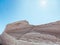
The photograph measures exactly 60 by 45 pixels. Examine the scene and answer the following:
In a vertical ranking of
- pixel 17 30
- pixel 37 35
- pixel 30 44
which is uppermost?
pixel 17 30

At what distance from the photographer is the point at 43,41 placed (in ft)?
22.0

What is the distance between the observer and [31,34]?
7.23m

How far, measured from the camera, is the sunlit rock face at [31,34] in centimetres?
672

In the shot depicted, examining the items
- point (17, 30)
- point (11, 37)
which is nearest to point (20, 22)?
point (17, 30)

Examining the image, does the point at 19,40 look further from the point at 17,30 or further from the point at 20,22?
the point at 20,22

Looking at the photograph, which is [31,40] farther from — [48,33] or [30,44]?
[48,33]

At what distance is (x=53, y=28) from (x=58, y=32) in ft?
0.96

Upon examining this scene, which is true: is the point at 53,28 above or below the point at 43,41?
above

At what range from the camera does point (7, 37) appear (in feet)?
24.0

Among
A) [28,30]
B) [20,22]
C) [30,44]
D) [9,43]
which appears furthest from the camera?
[20,22]

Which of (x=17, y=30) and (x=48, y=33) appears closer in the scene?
(x=48, y=33)

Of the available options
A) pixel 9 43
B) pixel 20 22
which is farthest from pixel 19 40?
pixel 20 22

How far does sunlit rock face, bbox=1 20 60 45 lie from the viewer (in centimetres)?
672

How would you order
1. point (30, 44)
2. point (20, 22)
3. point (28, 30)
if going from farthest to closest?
point (20, 22) → point (28, 30) → point (30, 44)
